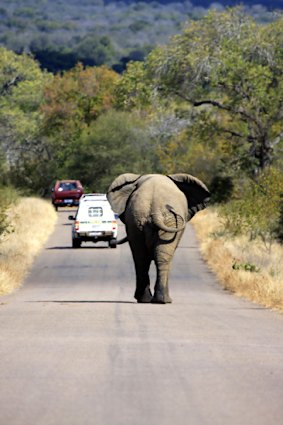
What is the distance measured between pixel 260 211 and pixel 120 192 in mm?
16596

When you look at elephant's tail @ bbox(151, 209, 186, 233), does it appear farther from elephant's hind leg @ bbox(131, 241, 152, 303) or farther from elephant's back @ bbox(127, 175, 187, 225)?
elephant's hind leg @ bbox(131, 241, 152, 303)

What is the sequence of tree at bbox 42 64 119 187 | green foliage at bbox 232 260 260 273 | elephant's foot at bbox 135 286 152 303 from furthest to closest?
tree at bbox 42 64 119 187, green foliage at bbox 232 260 260 273, elephant's foot at bbox 135 286 152 303

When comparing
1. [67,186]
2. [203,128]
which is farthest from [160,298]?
[67,186]

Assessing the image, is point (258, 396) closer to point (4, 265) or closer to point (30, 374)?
point (30, 374)

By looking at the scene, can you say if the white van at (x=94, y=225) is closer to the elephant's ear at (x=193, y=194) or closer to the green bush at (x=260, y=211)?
the green bush at (x=260, y=211)

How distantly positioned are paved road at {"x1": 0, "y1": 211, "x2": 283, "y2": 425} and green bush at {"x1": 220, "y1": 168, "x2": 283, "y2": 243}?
16492 mm

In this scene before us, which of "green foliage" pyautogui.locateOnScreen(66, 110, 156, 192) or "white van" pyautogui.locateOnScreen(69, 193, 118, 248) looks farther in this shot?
"green foliage" pyautogui.locateOnScreen(66, 110, 156, 192)

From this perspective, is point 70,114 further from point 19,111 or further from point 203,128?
point 203,128

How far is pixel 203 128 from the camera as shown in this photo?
57844 millimetres

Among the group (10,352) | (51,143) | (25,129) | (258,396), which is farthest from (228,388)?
(25,129)

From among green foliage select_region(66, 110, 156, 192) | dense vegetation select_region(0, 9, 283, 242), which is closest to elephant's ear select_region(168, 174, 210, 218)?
dense vegetation select_region(0, 9, 283, 242)

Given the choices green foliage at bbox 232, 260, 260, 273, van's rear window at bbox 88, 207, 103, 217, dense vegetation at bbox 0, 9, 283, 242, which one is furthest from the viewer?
dense vegetation at bbox 0, 9, 283, 242

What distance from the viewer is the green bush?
122 feet

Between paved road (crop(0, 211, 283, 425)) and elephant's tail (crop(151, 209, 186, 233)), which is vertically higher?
paved road (crop(0, 211, 283, 425))
